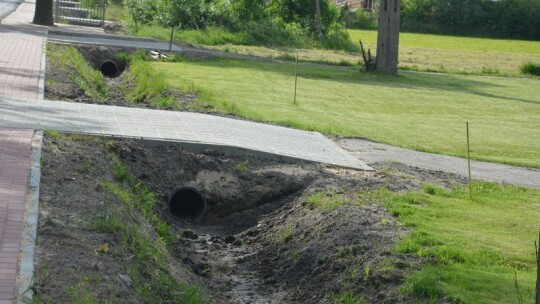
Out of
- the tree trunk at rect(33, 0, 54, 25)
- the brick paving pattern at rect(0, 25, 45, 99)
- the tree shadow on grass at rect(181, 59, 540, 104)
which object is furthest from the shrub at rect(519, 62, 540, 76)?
the brick paving pattern at rect(0, 25, 45, 99)

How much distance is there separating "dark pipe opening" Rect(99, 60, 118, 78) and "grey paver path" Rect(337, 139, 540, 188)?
40.2 feet

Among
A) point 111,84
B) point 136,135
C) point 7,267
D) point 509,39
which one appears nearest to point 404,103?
point 111,84

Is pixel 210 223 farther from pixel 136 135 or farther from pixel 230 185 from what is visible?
pixel 136 135

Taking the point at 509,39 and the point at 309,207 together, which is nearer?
the point at 309,207

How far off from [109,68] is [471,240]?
19358 millimetres

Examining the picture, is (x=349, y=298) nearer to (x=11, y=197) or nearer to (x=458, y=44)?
(x=11, y=197)

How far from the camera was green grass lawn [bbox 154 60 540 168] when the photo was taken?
19.4 meters

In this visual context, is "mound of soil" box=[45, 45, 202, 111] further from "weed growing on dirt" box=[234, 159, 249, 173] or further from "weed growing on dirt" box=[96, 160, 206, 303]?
"weed growing on dirt" box=[96, 160, 206, 303]

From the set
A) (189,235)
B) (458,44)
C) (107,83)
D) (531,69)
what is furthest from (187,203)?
(458,44)

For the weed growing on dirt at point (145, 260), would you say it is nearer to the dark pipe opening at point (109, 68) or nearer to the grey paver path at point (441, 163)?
the grey paver path at point (441, 163)

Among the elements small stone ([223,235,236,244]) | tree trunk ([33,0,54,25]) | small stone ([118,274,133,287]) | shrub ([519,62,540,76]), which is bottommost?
small stone ([223,235,236,244])

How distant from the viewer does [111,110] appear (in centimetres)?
1630

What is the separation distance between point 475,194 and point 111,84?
1374cm

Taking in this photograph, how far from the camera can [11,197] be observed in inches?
360
